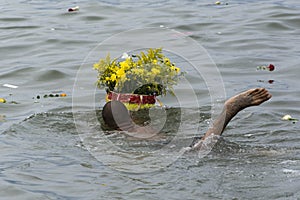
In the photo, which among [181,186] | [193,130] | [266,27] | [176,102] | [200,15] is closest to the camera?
[181,186]

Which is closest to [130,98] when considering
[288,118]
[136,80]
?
[136,80]

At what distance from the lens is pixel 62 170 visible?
7086 millimetres

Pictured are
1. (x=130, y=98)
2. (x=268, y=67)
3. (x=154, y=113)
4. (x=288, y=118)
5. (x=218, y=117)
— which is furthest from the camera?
(x=268, y=67)

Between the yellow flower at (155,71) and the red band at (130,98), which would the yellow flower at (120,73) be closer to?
the red band at (130,98)

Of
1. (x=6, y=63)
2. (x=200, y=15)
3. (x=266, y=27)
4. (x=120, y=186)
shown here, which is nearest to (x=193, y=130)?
(x=120, y=186)

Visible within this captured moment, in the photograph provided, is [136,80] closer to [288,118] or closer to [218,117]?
[218,117]

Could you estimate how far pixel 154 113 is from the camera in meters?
8.81

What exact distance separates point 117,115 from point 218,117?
1.07 metres

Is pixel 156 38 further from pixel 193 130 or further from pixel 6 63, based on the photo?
pixel 193 130

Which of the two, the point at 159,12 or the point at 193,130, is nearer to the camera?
the point at 193,130

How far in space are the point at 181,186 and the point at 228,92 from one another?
13.7ft

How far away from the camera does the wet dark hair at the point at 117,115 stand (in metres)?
7.79

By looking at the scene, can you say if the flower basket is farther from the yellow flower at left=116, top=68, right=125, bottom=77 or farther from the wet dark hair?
the wet dark hair

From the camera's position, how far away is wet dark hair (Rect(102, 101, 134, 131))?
7.79m
